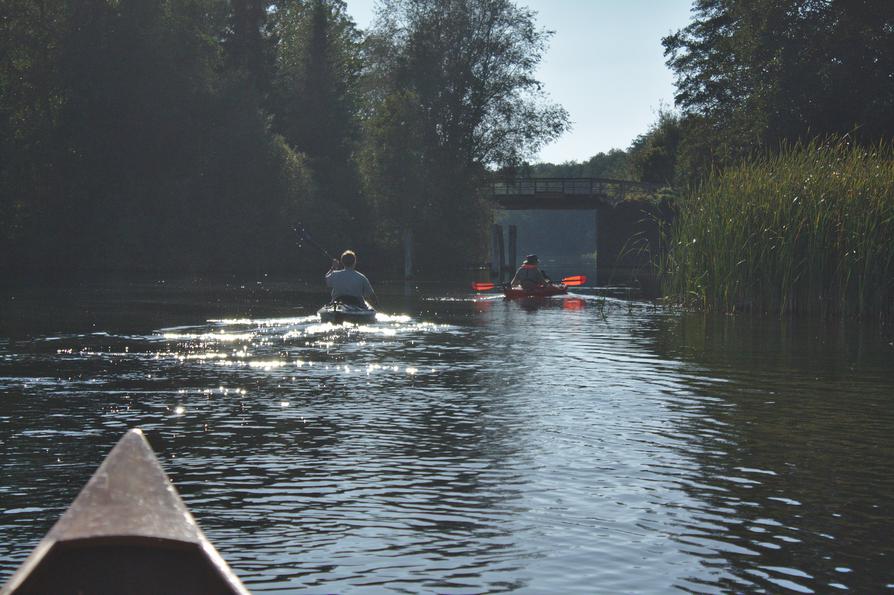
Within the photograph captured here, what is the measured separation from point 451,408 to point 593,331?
11.1 m

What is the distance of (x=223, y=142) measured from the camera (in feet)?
188

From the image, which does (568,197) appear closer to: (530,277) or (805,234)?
(530,277)

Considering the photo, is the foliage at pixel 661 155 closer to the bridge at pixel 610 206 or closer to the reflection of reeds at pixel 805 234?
the bridge at pixel 610 206

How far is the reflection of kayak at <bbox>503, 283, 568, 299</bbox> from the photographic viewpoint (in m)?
35.1

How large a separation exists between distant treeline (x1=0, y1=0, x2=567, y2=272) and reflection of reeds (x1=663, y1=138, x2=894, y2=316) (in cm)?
3408

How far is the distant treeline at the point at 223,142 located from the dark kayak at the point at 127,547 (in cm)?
4832

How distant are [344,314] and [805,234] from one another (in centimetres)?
950

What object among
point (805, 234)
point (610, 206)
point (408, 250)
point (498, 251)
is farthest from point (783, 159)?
point (610, 206)

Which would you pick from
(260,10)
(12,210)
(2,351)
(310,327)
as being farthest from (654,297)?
(260,10)

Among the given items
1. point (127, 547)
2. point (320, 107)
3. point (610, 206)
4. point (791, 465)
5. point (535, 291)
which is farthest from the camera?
point (610, 206)

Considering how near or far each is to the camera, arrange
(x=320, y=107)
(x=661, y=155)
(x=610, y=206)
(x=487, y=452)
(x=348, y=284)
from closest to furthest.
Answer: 1. (x=487, y=452)
2. (x=348, y=284)
3. (x=320, y=107)
4. (x=610, y=206)
5. (x=661, y=155)

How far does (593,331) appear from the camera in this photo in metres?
23.7

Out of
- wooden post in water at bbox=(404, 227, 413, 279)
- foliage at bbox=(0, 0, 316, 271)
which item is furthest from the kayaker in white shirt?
wooden post in water at bbox=(404, 227, 413, 279)

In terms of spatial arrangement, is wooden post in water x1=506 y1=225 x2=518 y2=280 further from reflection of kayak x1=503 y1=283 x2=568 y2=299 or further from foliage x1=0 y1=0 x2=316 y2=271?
reflection of kayak x1=503 y1=283 x2=568 y2=299
